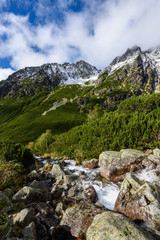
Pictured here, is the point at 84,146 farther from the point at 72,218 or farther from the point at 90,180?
the point at 72,218

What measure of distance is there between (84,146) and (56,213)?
1126cm

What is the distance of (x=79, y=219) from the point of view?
551cm

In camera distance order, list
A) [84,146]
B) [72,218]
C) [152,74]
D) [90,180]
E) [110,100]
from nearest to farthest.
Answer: [72,218], [90,180], [84,146], [110,100], [152,74]

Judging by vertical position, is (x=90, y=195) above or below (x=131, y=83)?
below

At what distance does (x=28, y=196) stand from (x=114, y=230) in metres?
5.59

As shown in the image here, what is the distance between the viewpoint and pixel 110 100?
12269 centimetres

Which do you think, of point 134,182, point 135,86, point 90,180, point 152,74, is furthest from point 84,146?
point 152,74

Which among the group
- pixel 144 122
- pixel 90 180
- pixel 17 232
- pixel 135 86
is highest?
pixel 135 86

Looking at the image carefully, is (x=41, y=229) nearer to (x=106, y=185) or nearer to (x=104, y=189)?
(x=104, y=189)

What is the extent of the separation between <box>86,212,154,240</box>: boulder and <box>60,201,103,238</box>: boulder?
88 centimetres

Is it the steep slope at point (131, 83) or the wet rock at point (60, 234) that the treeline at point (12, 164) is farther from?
the steep slope at point (131, 83)

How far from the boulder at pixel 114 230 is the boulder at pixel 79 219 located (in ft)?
2.88

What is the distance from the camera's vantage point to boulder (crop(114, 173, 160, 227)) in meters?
5.31

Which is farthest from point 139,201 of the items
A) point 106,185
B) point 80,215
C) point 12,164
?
point 12,164
